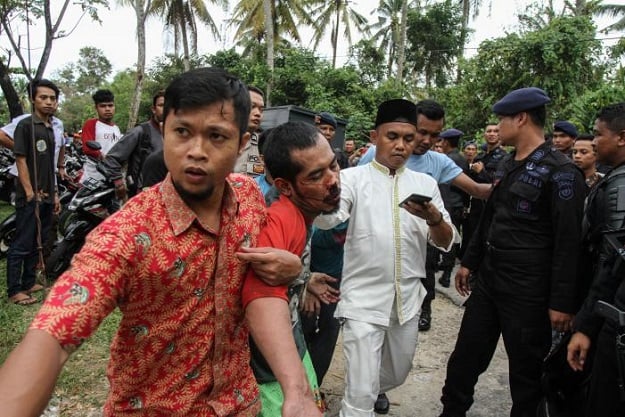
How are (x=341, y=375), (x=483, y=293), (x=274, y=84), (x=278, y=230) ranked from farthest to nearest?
(x=274, y=84)
(x=341, y=375)
(x=483, y=293)
(x=278, y=230)

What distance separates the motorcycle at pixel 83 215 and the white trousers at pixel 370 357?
3.27 m

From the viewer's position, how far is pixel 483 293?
2.79 metres

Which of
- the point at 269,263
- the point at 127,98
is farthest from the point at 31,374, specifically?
the point at 127,98

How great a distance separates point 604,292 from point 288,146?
161 cm

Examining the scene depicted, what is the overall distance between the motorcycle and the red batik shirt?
3869 mm

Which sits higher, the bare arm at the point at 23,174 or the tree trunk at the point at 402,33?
the tree trunk at the point at 402,33

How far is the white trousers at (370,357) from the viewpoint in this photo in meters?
2.28

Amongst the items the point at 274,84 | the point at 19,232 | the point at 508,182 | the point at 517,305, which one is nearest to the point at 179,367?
the point at 517,305

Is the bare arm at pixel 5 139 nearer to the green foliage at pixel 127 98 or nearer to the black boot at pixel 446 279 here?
the black boot at pixel 446 279

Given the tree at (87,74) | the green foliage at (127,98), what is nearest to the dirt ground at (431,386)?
the green foliage at (127,98)

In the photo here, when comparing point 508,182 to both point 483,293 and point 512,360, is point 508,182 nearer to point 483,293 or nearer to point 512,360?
point 483,293

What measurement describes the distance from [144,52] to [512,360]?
46.1 feet

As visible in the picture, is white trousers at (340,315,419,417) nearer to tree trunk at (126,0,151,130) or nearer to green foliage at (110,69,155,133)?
tree trunk at (126,0,151,130)

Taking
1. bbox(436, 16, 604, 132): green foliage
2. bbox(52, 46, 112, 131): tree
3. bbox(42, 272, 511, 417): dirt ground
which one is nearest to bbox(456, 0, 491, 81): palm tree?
bbox(436, 16, 604, 132): green foliage
